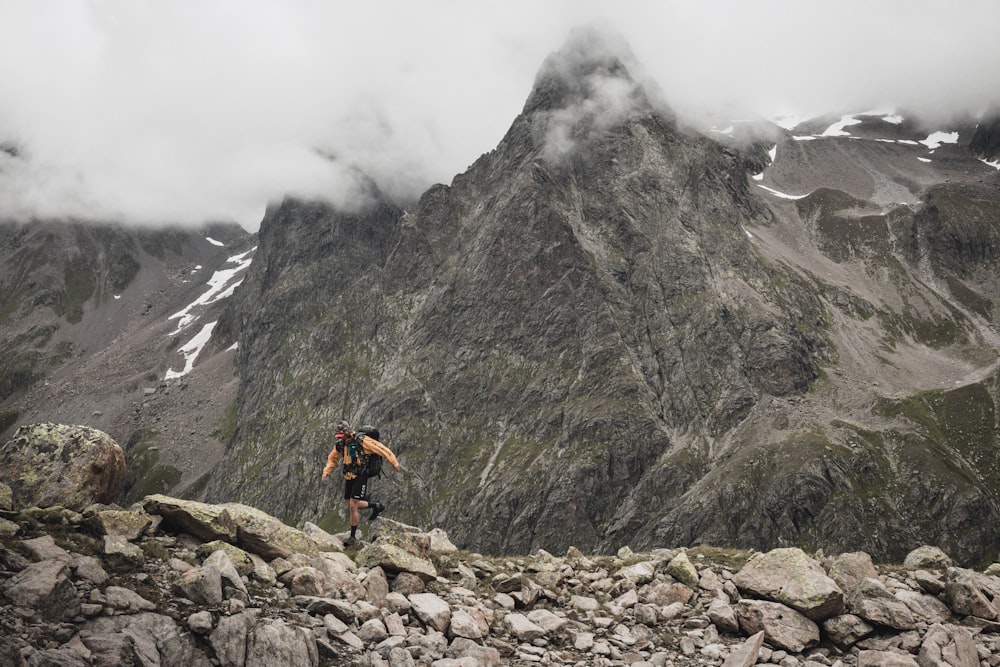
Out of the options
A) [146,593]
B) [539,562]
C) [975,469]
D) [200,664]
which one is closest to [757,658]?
[539,562]

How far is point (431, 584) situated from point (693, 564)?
27.8 feet

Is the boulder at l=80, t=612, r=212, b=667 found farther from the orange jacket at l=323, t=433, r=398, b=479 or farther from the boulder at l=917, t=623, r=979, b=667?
the boulder at l=917, t=623, r=979, b=667

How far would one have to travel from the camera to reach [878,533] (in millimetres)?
134625

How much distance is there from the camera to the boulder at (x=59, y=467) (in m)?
14.2

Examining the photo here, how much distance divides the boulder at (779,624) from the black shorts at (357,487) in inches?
492

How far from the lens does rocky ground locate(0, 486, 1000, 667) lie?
9.98 metres

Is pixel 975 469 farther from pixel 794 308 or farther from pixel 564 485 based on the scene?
pixel 564 485

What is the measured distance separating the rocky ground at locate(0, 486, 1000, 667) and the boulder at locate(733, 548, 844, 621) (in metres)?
0.05

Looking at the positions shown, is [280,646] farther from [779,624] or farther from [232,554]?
[779,624]

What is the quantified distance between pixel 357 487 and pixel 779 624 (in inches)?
539

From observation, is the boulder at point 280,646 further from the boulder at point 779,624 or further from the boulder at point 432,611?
the boulder at point 779,624

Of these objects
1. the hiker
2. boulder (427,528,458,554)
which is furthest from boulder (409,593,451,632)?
the hiker

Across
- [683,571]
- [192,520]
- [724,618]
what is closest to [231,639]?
[192,520]

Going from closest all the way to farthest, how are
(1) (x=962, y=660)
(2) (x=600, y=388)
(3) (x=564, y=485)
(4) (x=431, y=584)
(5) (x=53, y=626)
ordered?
1. (5) (x=53, y=626)
2. (1) (x=962, y=660)
3. (4) (x=431, y=584)
4. (3) (x=564, y=485)
5. (2) (x=600, y=388)
